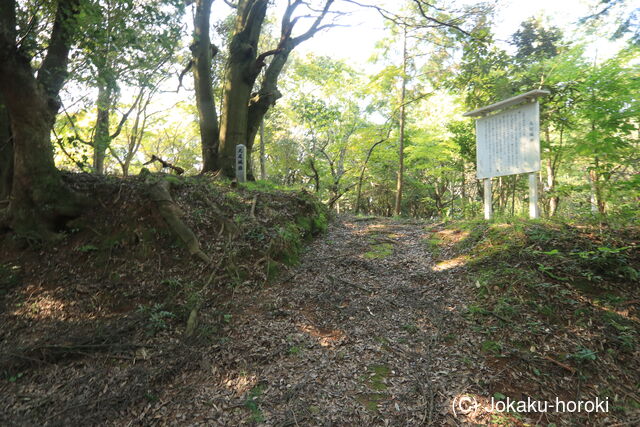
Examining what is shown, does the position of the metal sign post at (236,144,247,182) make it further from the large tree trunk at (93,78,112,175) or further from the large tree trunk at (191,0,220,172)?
the large tree trunk at (93,78,112,175)

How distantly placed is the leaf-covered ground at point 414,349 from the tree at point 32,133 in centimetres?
352

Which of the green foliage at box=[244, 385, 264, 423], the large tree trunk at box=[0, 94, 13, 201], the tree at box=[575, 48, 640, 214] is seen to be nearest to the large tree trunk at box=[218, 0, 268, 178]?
the large tree trunk at box=[0, 94, 13, 201]

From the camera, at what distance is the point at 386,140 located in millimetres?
15555

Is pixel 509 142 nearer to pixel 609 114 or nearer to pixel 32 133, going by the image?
pixel 609 114

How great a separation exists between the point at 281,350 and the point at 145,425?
1489 mm

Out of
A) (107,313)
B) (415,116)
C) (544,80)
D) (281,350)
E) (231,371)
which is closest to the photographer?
(231,371)

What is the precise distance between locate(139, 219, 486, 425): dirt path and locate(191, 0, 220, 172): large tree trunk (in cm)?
604

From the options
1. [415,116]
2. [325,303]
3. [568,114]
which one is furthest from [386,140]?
[325,303]

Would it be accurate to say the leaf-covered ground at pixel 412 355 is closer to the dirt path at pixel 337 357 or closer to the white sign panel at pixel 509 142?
the dirt path at pixel 337 357

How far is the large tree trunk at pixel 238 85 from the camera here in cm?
953

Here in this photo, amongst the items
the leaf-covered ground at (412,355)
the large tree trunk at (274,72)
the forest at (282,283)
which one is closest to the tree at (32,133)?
the forest at (282,283)

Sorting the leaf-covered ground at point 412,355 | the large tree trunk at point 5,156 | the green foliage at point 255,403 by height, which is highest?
the large tree trunk at point 5,156

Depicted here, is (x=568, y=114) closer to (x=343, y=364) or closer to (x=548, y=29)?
(x=548, y=29)

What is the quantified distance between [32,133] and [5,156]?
5.78ft
